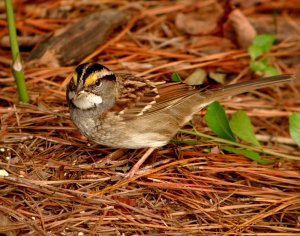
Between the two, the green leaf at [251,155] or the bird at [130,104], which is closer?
the bird at [130,104]

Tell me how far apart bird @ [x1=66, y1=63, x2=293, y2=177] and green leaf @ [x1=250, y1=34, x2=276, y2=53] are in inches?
36.2

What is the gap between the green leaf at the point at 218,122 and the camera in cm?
397

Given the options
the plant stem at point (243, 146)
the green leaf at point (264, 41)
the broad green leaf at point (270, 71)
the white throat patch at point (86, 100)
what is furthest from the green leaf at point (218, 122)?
the green leaf at point (264, 41)

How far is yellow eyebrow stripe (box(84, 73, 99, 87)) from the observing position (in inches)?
140

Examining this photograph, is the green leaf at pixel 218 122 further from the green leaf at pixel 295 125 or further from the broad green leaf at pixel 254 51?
the broad green leaf at pixel 254 51

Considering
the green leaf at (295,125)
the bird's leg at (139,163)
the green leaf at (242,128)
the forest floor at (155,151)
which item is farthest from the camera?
the green leaf at (242,128)

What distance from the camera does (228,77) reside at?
505 cm

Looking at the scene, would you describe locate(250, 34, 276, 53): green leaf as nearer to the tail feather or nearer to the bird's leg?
the tail feather

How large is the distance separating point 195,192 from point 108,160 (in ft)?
2.09

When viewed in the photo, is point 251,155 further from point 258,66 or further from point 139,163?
point 258,66

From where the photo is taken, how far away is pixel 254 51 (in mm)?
4871

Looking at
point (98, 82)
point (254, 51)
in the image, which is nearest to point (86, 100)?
point (98, 82)

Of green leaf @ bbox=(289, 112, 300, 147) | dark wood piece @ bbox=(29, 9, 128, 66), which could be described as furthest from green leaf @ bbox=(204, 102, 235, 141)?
dark wood piece @ bbox=(29, 9, 128, 66)

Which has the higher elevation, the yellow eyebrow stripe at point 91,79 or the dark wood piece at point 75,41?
the dark wood piece at point 75,41
